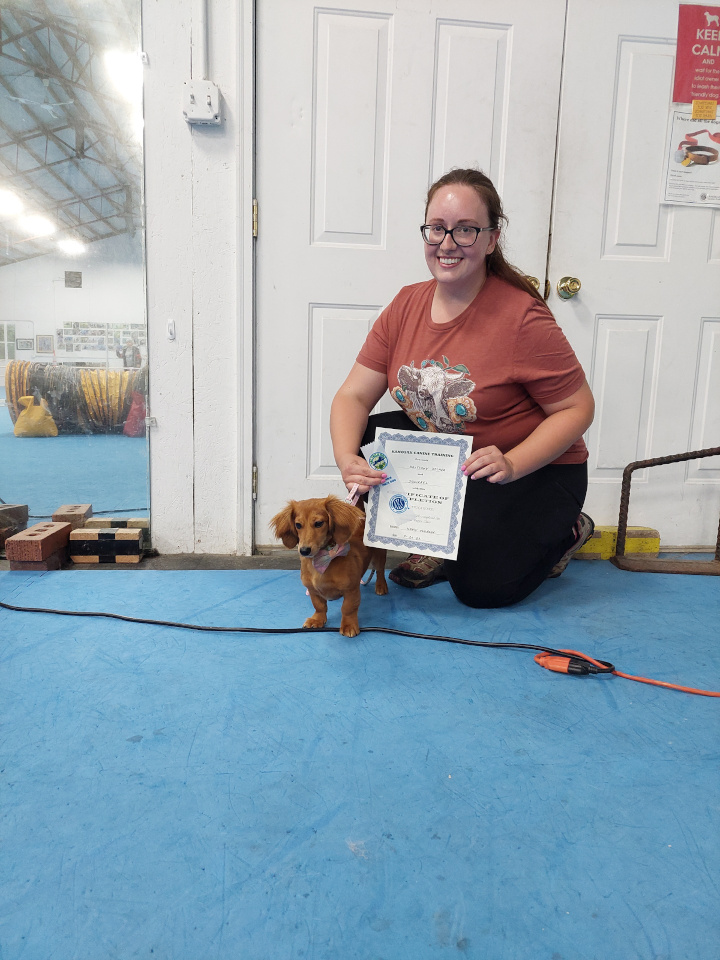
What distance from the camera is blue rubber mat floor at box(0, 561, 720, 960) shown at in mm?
776

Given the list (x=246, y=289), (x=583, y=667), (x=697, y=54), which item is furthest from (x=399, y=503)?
(x=697, y=54)

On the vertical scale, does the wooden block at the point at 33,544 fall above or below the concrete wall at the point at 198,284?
below

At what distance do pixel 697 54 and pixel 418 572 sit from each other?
6.32ft

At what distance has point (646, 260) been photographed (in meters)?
2.22

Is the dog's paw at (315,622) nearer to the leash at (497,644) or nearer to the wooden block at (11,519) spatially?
the leash at (497,644)

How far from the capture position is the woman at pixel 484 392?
1532mm

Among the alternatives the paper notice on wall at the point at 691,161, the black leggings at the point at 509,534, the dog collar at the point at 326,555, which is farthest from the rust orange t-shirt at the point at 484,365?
the paper notice on wall at the point at 691,161

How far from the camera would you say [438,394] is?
65.9 inches

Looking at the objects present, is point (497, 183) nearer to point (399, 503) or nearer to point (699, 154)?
point (699, 154)

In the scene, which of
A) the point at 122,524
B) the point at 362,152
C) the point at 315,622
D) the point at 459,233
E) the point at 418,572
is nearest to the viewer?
the point at 459,233

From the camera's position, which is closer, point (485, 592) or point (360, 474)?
point (360, 474)

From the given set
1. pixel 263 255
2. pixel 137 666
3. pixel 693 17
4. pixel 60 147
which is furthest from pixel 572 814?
pixel 693 17

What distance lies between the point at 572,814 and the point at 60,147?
7.37ft

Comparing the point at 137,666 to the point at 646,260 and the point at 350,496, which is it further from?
the point at 646,260
